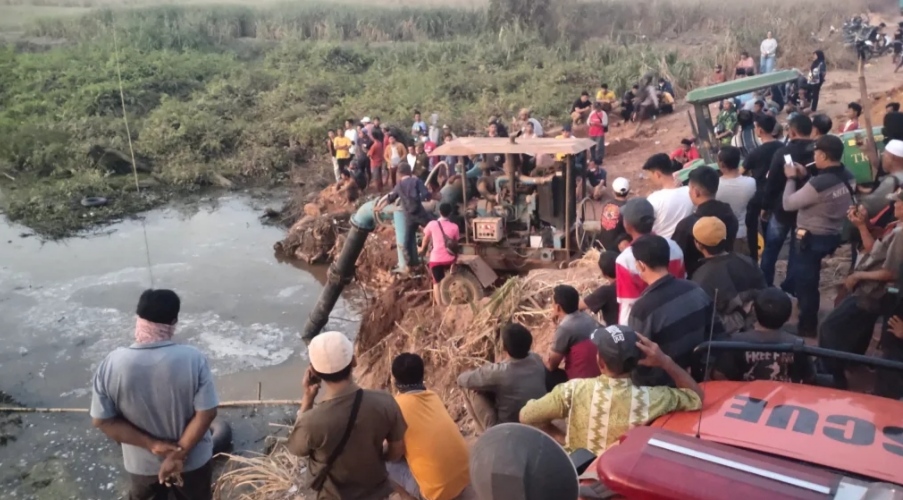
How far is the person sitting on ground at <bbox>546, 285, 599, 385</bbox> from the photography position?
4.63m

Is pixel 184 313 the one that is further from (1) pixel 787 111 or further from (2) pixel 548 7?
(2) pixel 548 7

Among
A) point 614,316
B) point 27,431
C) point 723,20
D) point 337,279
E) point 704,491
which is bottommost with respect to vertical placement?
point 27,431

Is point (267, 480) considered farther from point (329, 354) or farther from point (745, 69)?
point (745, 69)

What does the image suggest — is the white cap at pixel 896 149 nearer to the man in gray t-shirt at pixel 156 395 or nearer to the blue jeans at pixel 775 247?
the blue jeans at pixel 775 247

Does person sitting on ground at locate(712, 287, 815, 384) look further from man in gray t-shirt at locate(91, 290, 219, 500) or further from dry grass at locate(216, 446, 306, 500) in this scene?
dry grass at locate(216, 446, 306, 500)

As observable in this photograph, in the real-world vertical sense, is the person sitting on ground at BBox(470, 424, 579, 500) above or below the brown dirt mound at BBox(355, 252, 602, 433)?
above

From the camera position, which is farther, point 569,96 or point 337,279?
point 569,96

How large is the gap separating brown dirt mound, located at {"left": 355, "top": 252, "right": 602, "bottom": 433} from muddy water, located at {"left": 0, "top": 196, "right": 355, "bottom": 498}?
1.33 meters

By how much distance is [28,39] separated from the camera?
33.2 metres

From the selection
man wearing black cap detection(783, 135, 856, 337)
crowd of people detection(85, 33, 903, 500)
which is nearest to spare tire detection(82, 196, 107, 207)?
crowd of people detection(85, 33, 903, 500)

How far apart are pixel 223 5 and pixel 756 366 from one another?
137ft

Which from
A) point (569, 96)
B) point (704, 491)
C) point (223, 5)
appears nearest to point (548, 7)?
point (569, 96)

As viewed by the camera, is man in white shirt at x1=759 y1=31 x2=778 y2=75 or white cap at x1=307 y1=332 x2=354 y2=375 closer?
white cap at x1=307 y1=332 x2=354 y2=375

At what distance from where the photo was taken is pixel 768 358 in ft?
12.0
